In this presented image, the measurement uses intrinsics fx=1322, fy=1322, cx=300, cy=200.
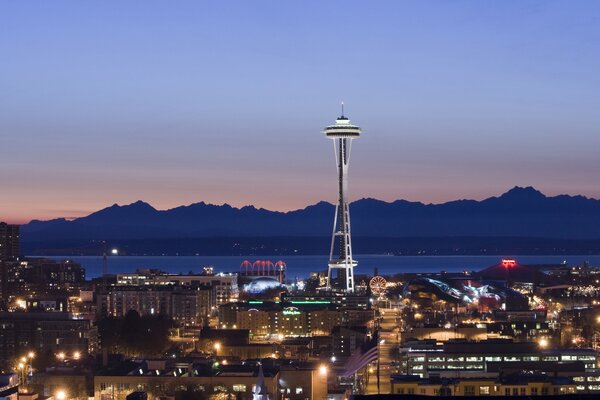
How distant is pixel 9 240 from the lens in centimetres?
9319

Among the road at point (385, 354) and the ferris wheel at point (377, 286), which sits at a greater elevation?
the ferris wheel at point (377, 286)

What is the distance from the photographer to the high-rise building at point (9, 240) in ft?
301

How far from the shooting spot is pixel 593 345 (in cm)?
4725

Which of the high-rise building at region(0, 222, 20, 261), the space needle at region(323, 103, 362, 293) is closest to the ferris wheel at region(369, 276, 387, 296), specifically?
the space needle at region(323, 103, 362, 293)

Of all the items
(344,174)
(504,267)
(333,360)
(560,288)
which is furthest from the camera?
(504,267)

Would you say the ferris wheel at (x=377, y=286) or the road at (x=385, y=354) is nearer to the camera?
the road at (x=385, y=354)

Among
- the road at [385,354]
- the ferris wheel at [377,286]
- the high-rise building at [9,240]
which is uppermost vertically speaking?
the high-rise building at [9,240]

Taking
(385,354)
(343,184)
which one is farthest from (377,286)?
(385,354)

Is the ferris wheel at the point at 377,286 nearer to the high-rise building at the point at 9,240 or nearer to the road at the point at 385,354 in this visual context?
the road at the point at 385,354

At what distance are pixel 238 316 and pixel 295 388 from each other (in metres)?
27.8

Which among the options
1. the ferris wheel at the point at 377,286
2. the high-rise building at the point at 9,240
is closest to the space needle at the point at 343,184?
the ferris wheel at the point at 377,286

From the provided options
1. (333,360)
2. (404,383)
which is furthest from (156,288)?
(404,383)

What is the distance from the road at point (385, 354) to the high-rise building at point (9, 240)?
34.6 m

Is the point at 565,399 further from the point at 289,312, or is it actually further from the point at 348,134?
the point at 348,134
